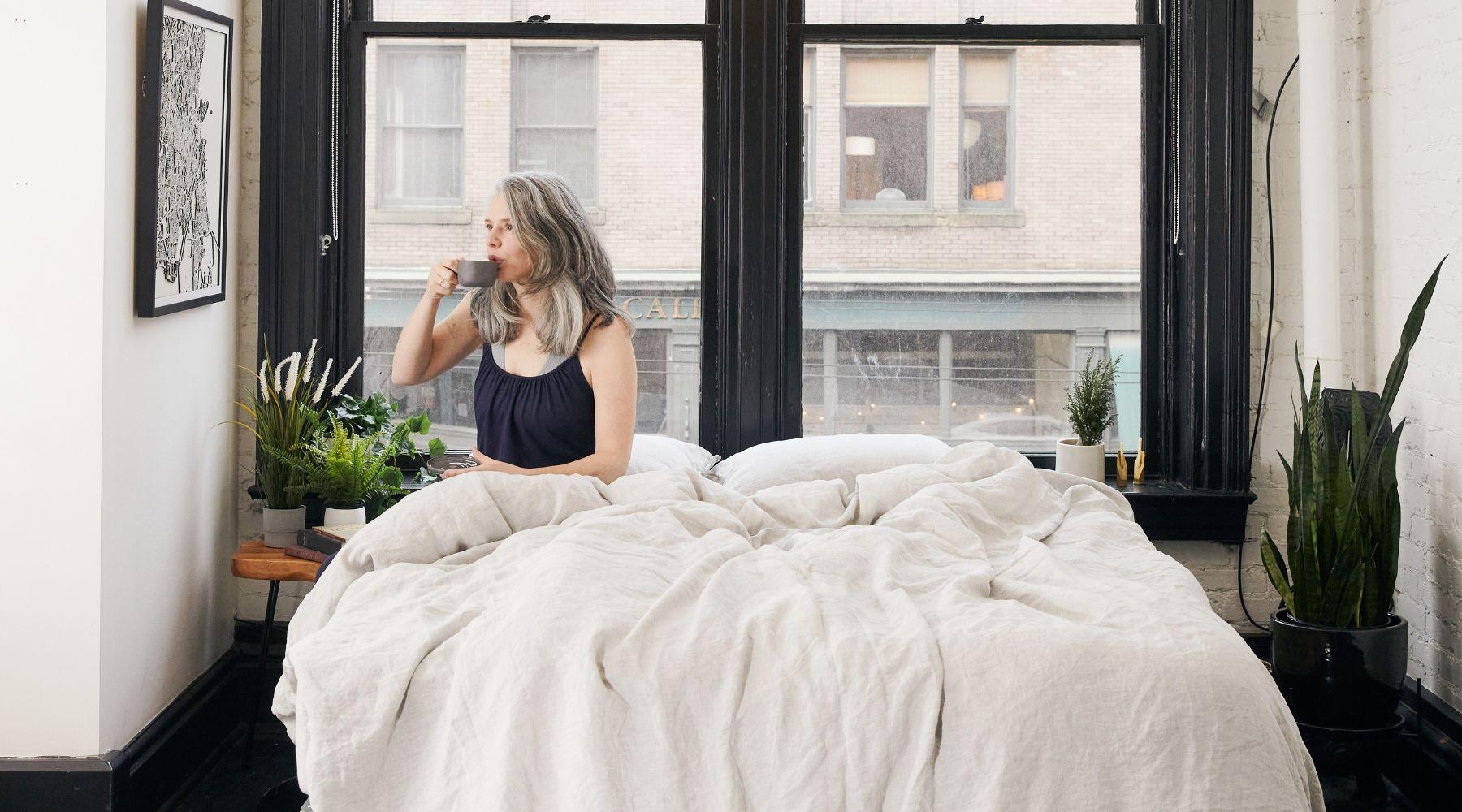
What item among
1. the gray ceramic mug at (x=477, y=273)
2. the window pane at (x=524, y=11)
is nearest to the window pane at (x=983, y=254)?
the window pane at (x=524, y=11)

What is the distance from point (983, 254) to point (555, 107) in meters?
1.31

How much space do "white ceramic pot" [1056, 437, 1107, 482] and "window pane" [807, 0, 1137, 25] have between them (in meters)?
1.24

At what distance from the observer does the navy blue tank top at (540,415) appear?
2.90 meters

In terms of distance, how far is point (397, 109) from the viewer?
12.1ft

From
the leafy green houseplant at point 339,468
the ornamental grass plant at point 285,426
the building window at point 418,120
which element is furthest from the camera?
the building window at point 418,120

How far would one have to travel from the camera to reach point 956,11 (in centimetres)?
374

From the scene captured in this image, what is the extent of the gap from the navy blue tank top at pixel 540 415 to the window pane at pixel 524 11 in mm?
1251

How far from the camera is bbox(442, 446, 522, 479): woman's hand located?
9.23ft

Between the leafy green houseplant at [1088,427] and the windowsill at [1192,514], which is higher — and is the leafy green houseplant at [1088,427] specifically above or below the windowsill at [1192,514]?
above

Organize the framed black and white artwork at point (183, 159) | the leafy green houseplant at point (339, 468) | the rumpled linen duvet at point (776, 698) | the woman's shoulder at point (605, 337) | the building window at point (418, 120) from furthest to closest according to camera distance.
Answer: the building window at point (418, 120) → the leafy green houseplant at point (339, 468) → the woman's shoulder at point (605, 337) → the framed black and white artwork at point (183, 159) → the rumpled linen duvet at point (776, 698)

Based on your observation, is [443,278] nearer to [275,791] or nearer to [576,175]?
[576,175]

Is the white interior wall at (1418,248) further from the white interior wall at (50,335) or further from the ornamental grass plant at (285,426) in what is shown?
the white interior wall at (50,335)

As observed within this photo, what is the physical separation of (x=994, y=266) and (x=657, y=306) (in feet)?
3.25

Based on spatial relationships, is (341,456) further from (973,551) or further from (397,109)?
(973,551)
